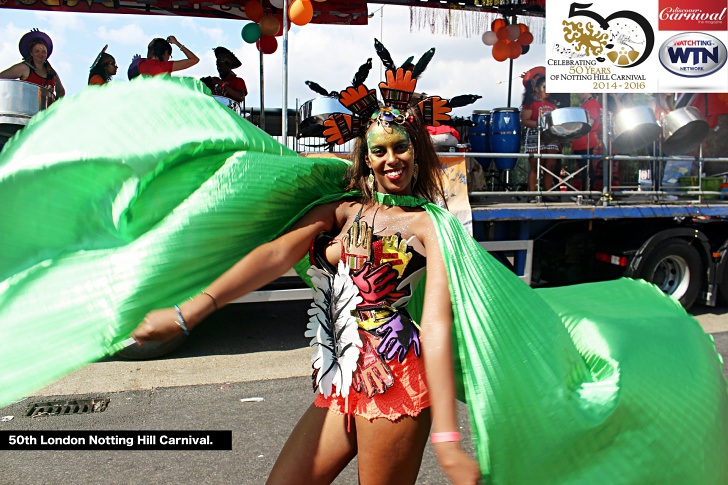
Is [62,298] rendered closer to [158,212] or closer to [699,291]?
[158,212]

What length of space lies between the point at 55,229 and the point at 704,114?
8.96 metres

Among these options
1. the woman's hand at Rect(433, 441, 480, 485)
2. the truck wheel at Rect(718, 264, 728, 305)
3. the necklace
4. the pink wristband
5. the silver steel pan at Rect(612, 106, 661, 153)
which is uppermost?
the silver steel pan at Rect(612, 106, 661, 153)

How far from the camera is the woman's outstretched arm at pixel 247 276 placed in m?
1.94

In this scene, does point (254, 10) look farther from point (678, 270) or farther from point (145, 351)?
point (678, 270)

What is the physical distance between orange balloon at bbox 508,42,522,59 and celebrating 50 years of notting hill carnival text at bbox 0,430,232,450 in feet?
23.8

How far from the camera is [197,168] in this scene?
2.25 meters

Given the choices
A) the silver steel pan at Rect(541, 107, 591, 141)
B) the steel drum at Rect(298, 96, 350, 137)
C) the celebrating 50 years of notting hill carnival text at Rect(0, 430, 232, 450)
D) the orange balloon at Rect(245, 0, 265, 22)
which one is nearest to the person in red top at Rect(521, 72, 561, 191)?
the silver steel pan at Rect(541, 107, 591, 141)

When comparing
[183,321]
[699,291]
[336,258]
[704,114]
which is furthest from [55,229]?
[704,114]

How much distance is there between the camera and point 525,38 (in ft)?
31.1

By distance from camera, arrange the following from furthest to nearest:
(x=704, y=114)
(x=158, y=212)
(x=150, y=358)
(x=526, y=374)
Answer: (x=704, y=114) < (x=150, y=358) < (x=158, y=212) < (x=526, y=374)

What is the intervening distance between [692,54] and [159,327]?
6.94 meters

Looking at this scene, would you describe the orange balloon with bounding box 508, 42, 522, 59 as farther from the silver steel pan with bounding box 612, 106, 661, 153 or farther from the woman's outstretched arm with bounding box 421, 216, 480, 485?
the woman's outstretched arm with bounding box 421, 216, 480, 485

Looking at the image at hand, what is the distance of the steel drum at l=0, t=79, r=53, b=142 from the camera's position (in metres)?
4.71

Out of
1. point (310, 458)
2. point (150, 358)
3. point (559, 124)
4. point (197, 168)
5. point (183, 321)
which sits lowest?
point (150, 358)
